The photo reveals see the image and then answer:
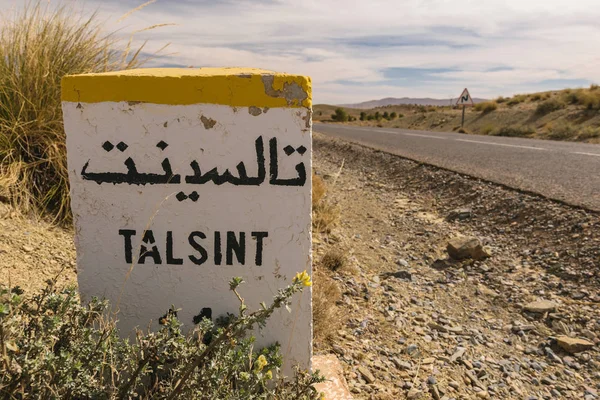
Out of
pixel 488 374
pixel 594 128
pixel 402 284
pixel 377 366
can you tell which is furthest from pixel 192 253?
pixel 594 128

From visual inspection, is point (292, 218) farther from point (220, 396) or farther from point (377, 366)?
point (377, 366)

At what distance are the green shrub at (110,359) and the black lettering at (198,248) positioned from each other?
30 centimetres

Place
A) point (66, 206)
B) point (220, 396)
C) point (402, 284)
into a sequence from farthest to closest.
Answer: point (402, 284), point (66, 206), point (220, 396)

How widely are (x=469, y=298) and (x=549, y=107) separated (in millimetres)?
21050

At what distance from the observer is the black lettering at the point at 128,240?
2.18 meters

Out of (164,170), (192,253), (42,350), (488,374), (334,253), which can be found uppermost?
(164,170)

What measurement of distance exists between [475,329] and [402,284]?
0.89 meters

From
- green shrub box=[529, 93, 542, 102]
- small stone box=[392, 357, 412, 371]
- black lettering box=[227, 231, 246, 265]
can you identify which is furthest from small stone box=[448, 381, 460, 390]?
green shrub box=[529, 93, 542, 102]

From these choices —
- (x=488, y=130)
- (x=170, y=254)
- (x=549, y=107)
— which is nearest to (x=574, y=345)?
(x=170, y=254)

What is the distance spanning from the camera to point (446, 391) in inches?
110

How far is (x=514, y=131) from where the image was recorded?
19.7 m

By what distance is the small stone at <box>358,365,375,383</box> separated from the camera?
109 inches

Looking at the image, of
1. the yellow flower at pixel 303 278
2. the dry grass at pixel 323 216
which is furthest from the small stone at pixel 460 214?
the yellow flower at pixel 303 278

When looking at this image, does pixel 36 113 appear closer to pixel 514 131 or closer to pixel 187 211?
pixel 187 211
